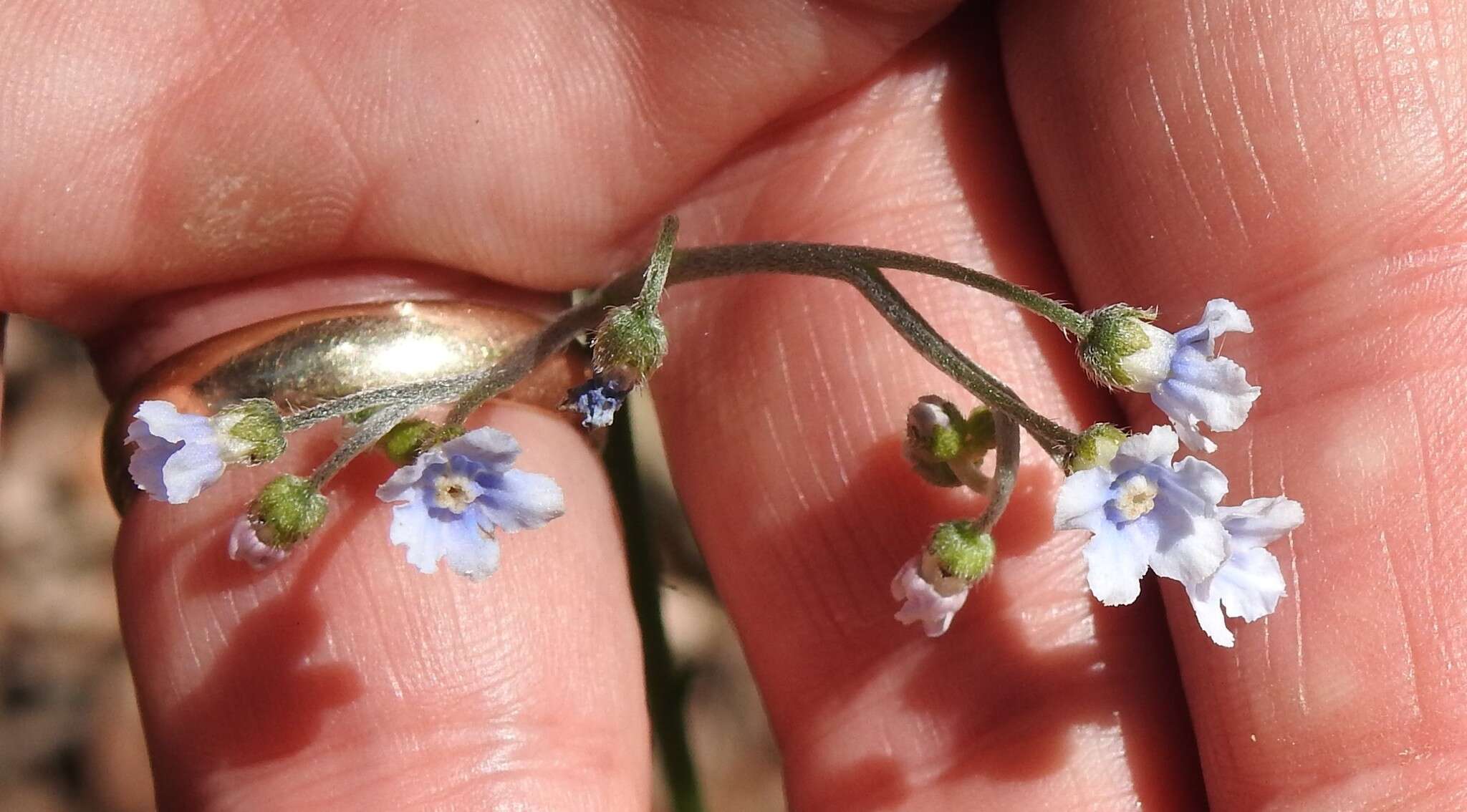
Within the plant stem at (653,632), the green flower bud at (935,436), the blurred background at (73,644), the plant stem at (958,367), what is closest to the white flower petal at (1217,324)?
the plant stem at (958,367)

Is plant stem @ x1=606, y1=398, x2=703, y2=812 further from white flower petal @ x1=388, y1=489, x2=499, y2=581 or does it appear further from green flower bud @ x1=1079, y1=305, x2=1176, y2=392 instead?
green flower bud @ x1=1079, y1=305, x2=1176, y2=392

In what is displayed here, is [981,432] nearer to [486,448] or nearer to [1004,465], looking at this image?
[1004,465]

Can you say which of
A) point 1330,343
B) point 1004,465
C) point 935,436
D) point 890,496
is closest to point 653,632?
point 890,496

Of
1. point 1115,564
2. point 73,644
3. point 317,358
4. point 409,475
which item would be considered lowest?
point 1115,564

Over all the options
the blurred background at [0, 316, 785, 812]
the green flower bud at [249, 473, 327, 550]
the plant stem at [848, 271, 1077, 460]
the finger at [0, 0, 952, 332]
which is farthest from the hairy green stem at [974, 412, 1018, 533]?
the blurred background at [0, 316, 785, 812]

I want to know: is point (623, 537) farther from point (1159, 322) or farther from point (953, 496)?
point (1159, 322)

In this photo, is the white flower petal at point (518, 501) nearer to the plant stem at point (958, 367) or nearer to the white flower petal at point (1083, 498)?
the plant stem at point (958, 367)
